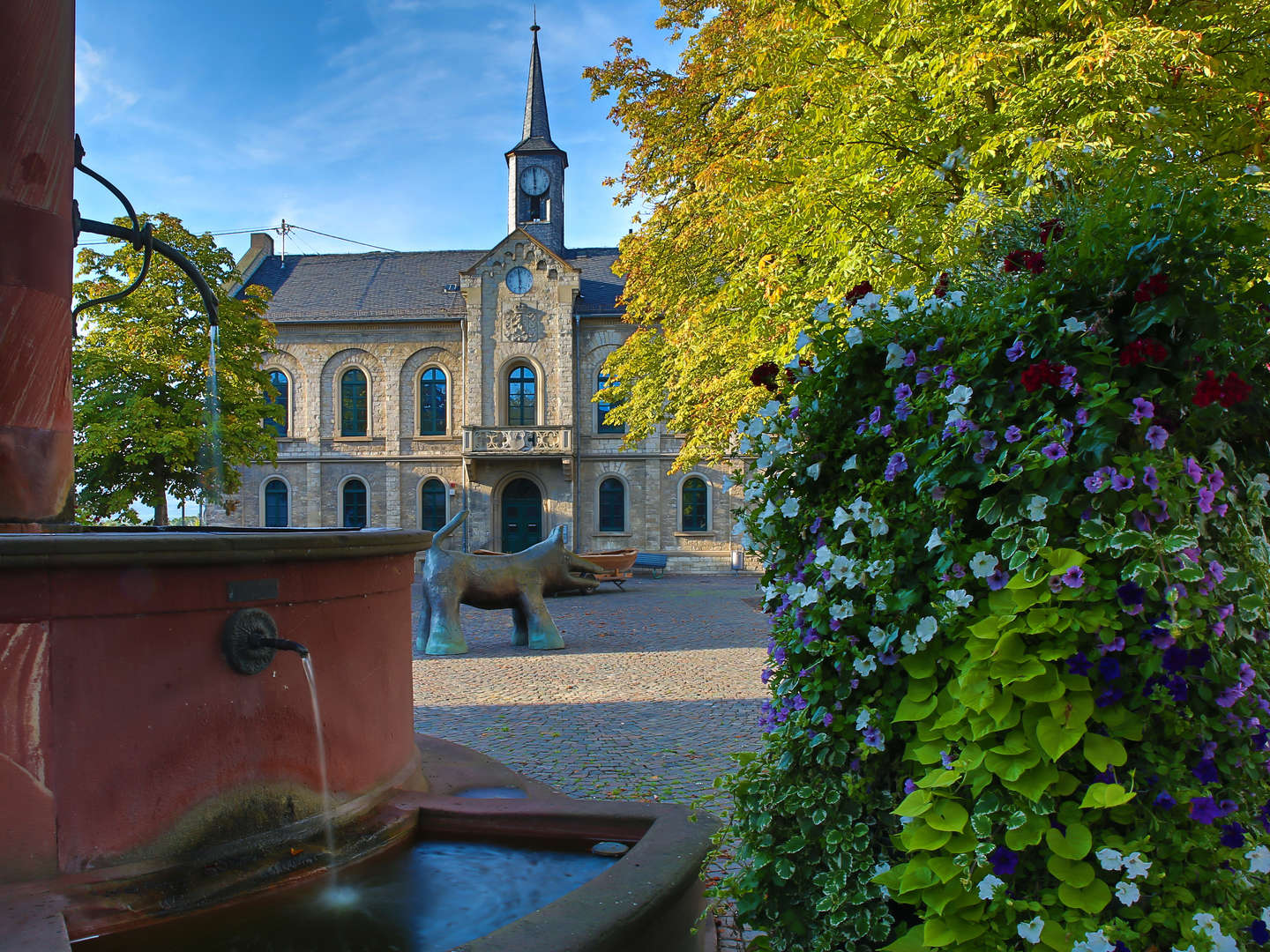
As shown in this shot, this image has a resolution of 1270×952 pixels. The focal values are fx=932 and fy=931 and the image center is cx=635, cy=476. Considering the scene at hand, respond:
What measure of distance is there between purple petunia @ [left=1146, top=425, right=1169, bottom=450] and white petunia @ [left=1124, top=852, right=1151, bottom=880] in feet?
2.91

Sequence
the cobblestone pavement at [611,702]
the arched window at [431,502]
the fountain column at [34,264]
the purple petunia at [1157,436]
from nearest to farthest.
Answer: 1. the purple petunia at [1157,436]
2. the fountain column at [34,264]
3. the cobblestone pavement at [611,702]
4. the arched window at [431,502]

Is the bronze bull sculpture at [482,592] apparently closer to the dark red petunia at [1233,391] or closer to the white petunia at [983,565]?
the white petunia at [983,565]

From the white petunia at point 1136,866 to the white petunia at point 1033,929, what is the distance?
0.22 meters

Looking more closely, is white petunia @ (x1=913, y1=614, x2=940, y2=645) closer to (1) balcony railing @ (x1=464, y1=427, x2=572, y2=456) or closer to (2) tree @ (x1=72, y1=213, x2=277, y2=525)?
(2) tree @ (x1=72, y1=213, x2=277, y2=525)

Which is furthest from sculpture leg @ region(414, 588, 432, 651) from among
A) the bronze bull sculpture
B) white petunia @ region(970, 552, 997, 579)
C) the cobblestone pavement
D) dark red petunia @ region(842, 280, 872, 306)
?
white petunia @ region(970, 552, 997, 579)

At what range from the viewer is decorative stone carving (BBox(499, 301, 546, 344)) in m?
31.9

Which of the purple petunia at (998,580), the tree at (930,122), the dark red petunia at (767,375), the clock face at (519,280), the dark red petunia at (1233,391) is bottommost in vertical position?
the purple petunia at (998,580)

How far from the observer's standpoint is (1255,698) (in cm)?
208

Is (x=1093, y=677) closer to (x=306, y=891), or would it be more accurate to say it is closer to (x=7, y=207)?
(x=306, y=891)

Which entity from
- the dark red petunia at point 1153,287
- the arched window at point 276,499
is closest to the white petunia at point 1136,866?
the dark red petunia at point 1153,287

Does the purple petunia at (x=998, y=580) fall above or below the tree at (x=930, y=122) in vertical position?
below

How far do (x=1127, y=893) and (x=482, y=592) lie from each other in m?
10.8

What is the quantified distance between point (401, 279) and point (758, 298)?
27.2 metres

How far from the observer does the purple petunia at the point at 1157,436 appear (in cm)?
208
